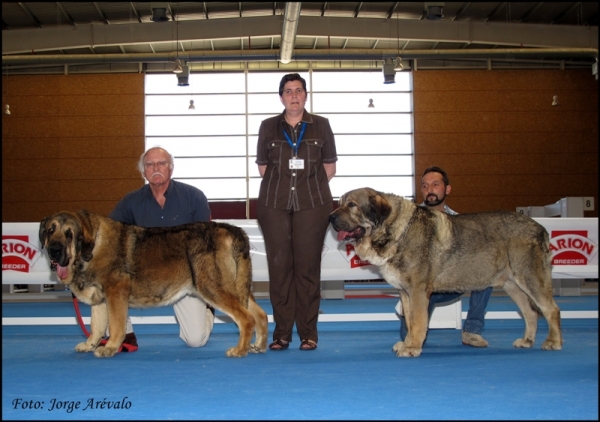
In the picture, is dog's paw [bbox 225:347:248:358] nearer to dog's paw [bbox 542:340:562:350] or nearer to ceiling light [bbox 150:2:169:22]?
Result: dog's paw [bbox 542:340:562:350]

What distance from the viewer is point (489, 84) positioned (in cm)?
2950

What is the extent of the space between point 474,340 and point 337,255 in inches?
127

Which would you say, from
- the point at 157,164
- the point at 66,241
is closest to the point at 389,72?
the point at 157,164

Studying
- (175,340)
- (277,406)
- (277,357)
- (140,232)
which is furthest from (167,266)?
(277,406)

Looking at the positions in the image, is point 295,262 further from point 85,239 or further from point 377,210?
point 85,239

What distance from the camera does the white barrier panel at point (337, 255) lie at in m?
8.74

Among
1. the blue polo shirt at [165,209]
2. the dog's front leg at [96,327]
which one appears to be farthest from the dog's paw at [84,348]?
the blue polo shirt at [165,209]

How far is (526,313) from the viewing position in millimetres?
6414

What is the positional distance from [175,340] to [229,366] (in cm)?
238

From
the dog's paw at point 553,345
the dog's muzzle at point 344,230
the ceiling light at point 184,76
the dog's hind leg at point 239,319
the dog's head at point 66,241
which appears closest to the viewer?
the dog's head at point 66,241

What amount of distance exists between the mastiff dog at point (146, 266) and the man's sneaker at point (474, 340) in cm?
212

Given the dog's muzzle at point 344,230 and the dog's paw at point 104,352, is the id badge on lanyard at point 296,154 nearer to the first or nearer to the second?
the dog's muzzle at point 344,230

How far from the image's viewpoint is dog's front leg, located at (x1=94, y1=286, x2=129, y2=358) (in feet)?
18.5

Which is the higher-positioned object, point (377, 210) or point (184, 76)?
point (184, 76)
